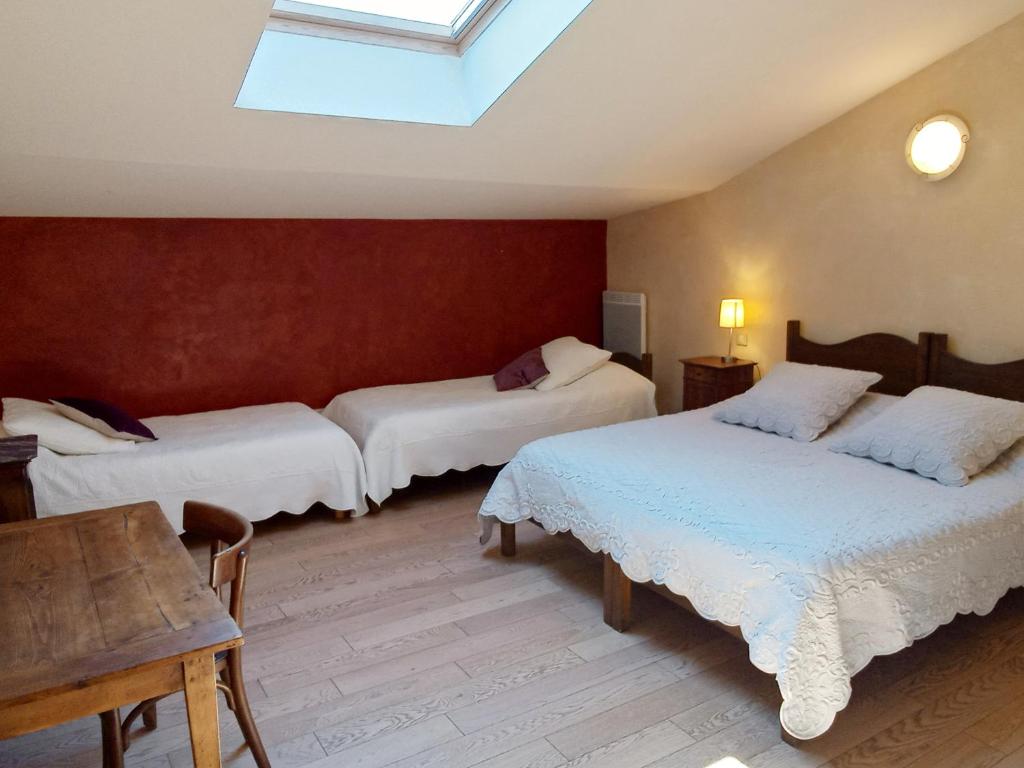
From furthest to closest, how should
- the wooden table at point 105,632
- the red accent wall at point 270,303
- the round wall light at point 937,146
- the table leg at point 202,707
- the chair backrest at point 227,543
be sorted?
1. the red accent wall at point 270,303
2. the round wall light at point 937,146
3. the chair backrest at point 227,543
4. the table leg at point 202,707
5. the wooden table at point 105,632

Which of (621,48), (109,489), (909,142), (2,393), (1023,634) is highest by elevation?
(621,48)

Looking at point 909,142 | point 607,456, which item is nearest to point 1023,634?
point 607,456

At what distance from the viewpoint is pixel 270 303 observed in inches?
170

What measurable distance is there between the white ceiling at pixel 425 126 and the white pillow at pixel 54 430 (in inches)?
37.1

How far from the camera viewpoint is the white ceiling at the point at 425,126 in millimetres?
2357

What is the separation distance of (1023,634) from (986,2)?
2400mm

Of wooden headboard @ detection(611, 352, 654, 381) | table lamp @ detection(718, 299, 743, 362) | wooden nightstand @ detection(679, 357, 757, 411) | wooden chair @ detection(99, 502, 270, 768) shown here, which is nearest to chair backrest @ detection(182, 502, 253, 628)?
wooden chair @ detection(99, 502, 270, 768)

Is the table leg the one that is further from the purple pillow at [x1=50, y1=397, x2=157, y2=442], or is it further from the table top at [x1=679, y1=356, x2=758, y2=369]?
the table top at [x1=679, y1=356, x2=758, y2=369]

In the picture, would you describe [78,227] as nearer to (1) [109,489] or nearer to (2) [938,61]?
(1) [109,489]

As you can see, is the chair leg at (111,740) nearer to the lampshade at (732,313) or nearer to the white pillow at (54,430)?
the white pillow at (54,430)

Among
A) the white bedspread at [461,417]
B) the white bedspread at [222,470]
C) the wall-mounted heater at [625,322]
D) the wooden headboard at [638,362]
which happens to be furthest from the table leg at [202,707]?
the wall-mounted heater at [625,322]

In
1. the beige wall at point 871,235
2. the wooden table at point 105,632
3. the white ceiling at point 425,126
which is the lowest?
the wooden table at point 105,632

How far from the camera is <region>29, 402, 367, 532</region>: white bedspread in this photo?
3176 millimetres

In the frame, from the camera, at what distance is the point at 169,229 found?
4004 mm
